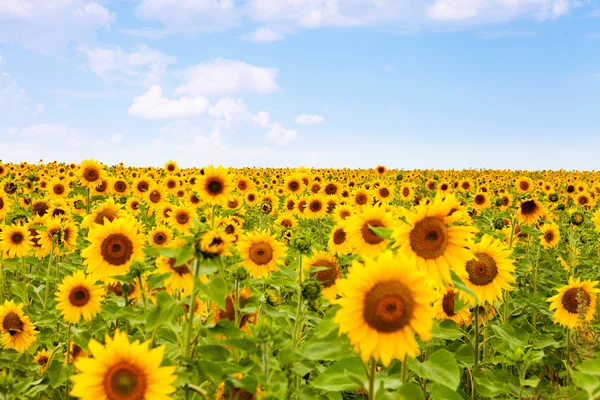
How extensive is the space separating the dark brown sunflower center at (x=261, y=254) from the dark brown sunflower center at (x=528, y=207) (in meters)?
5.03

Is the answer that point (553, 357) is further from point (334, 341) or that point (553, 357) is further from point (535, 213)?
point (334, 341)

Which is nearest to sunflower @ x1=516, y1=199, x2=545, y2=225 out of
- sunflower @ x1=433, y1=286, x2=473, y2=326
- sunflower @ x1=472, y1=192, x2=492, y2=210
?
sunflower @ x1=472, y1=192, x2=492, y2=210

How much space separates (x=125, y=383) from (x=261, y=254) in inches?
126

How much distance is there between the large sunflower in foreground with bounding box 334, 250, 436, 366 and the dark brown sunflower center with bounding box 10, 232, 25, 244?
19.9 ft

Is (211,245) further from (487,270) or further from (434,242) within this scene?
(487,270)

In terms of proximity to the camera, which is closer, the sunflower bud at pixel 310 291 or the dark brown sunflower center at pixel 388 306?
the dark brown sunflower center at pixel 388 306

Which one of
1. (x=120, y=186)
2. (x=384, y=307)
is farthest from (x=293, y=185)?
(x=384, y=307)

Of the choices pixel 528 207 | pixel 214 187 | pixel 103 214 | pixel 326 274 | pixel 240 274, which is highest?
pixel 528 207

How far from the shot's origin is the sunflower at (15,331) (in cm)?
463

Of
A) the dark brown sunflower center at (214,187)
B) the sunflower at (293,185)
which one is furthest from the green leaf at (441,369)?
the sunflower at (293,185)

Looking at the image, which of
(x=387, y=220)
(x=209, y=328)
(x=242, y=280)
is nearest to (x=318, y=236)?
(x=387, y=220)

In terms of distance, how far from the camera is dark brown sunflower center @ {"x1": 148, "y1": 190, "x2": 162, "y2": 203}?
10.8m

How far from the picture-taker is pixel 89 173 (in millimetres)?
9453

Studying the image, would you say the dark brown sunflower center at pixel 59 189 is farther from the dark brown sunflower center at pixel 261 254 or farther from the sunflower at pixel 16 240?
the dark brown sunflower center at pixel 261 254
